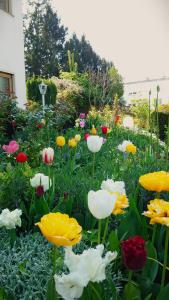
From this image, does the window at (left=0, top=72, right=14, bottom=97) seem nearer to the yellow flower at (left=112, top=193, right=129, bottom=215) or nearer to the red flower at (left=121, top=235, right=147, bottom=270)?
the yellow flower at (left=112, top=193, right=129, bottom=215)

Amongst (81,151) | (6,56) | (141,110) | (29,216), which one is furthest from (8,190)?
(141,110)

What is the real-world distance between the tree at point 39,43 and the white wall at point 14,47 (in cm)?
2186

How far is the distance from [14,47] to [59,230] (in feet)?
28.6

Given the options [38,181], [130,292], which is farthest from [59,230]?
[38,181]

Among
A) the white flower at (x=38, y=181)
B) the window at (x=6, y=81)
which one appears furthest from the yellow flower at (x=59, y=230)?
the window at (x=6, y=81)

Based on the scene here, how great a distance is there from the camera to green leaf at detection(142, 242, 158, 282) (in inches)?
48.9

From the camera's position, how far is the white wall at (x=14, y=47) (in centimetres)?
821

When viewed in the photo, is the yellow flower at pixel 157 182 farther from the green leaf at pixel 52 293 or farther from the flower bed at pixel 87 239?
the green leaf at pixel 52 293

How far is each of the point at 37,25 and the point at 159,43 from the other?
3130 cm

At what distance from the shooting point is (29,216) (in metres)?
1.85

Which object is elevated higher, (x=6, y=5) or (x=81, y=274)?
(x=6, y=5)

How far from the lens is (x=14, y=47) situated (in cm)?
891

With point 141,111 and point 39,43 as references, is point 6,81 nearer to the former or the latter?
point 141,111

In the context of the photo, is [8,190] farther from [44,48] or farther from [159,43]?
[44,48]
